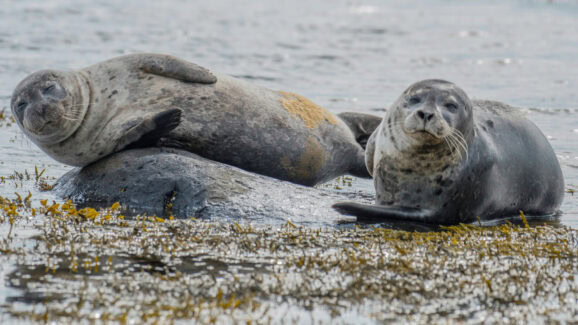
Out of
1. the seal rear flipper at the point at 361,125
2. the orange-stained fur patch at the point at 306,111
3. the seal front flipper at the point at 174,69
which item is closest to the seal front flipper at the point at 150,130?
the seal front flipper at the point at 174,69

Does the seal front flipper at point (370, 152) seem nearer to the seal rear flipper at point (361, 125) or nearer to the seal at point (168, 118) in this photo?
the seal at point (168, 118)

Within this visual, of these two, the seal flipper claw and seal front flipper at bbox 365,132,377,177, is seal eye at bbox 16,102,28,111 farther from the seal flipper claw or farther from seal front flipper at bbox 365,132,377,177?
seal front flipper at bbox 365,132,377,177

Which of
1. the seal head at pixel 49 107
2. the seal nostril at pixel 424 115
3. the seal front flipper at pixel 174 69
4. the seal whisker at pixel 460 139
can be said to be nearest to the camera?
the seal nostril at pixel 424 115

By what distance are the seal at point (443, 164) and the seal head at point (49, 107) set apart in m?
2.36

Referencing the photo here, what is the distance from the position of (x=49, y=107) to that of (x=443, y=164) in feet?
9.93

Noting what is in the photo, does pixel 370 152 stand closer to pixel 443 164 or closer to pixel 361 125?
pixel 443 164

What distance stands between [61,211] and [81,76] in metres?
1.91

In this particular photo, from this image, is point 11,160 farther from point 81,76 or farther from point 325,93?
point 325,93

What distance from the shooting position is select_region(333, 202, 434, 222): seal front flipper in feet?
19.6

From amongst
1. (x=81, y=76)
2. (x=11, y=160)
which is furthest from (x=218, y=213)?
(x=11, y=160)

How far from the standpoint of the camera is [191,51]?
17078 mm

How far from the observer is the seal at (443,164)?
5.99 m

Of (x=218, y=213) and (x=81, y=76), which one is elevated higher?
(x=81, y=76)

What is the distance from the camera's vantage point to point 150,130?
6828 millimetres
